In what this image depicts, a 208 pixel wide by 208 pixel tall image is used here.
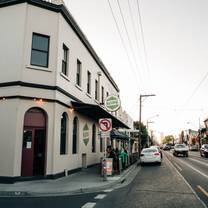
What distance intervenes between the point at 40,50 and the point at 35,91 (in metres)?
2.32

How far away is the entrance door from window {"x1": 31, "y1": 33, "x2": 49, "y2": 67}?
2.52 meters

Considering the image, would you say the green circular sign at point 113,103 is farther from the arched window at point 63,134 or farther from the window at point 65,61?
the window at point 65,61

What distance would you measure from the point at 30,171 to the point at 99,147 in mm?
11331

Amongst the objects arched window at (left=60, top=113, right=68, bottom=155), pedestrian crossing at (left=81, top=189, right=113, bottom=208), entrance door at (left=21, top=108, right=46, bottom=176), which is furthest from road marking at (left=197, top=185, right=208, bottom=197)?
arched window at (left=60, top=113, right=68, bottom=155)

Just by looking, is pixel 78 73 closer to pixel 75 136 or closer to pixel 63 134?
pixel 75 136

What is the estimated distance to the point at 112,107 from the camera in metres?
15.3

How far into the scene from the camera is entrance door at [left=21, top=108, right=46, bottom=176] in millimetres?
13633

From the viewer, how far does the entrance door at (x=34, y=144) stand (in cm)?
1363

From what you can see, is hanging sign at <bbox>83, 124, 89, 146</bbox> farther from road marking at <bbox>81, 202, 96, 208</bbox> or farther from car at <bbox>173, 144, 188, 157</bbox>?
car at <bbox>173, 144, 188, 157</bbox>

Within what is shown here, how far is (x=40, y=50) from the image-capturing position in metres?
14.9

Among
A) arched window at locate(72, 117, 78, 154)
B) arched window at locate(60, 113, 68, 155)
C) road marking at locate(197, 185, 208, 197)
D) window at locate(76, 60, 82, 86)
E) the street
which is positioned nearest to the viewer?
the street

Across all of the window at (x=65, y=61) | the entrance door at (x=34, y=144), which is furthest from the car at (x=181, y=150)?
the entrance door at (x=34, y=144)

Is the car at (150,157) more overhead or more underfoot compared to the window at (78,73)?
more underfoot

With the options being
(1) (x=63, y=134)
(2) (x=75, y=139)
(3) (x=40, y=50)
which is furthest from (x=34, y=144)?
(3) (x=40, y=50)
